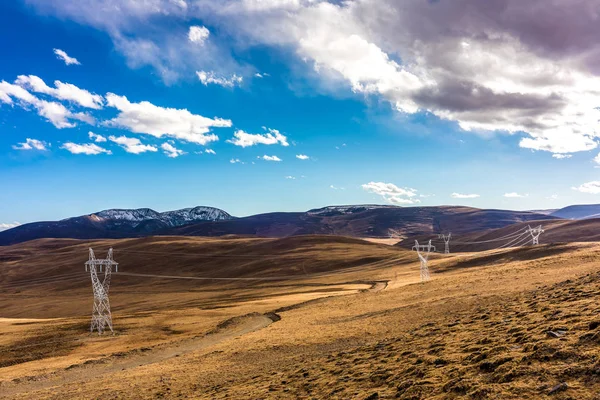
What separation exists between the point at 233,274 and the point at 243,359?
8454 centimetres

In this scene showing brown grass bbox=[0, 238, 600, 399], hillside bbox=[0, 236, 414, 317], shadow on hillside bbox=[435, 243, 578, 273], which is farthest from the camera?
hillside bbox=[0, 236, 414, 317]

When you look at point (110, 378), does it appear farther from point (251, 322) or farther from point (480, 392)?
point (480, 392)

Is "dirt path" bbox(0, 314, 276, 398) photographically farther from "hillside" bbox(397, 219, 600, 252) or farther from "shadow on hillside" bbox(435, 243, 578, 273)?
"hillside" bbox(397, 219, 600, 252)

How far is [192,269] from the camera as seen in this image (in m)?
120

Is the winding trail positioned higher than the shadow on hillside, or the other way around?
the shadow on hillside

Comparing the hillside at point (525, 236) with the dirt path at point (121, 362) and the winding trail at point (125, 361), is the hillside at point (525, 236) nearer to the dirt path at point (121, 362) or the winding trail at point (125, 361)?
the winding trail at point (125, 361)

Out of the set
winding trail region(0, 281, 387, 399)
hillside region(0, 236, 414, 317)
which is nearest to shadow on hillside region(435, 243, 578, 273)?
hillside region(0, 236, 414, 317)

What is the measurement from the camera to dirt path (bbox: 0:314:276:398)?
25438mm

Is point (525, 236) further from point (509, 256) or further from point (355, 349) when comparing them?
point (355, 349)

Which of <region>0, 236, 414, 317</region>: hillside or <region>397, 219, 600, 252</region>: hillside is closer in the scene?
<region>0, 236, 414, 317</region>: hillside

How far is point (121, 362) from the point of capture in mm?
30156

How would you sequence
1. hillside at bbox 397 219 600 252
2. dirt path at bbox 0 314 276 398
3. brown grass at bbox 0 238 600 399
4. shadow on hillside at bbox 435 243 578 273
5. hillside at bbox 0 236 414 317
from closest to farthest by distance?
brown grass at bbox 0 238 600 399
dirt path at bbox 0 314 276 398
shadow on hillside at bbox 435 243 578 273
hillside at bbox 0 236 414 317
hillside at bbox 397 219 600 252

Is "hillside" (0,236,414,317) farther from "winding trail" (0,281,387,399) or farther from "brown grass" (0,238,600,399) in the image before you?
"winding trail" (0,281,387,399)

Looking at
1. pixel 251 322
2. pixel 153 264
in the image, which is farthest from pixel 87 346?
pixel 153 264
